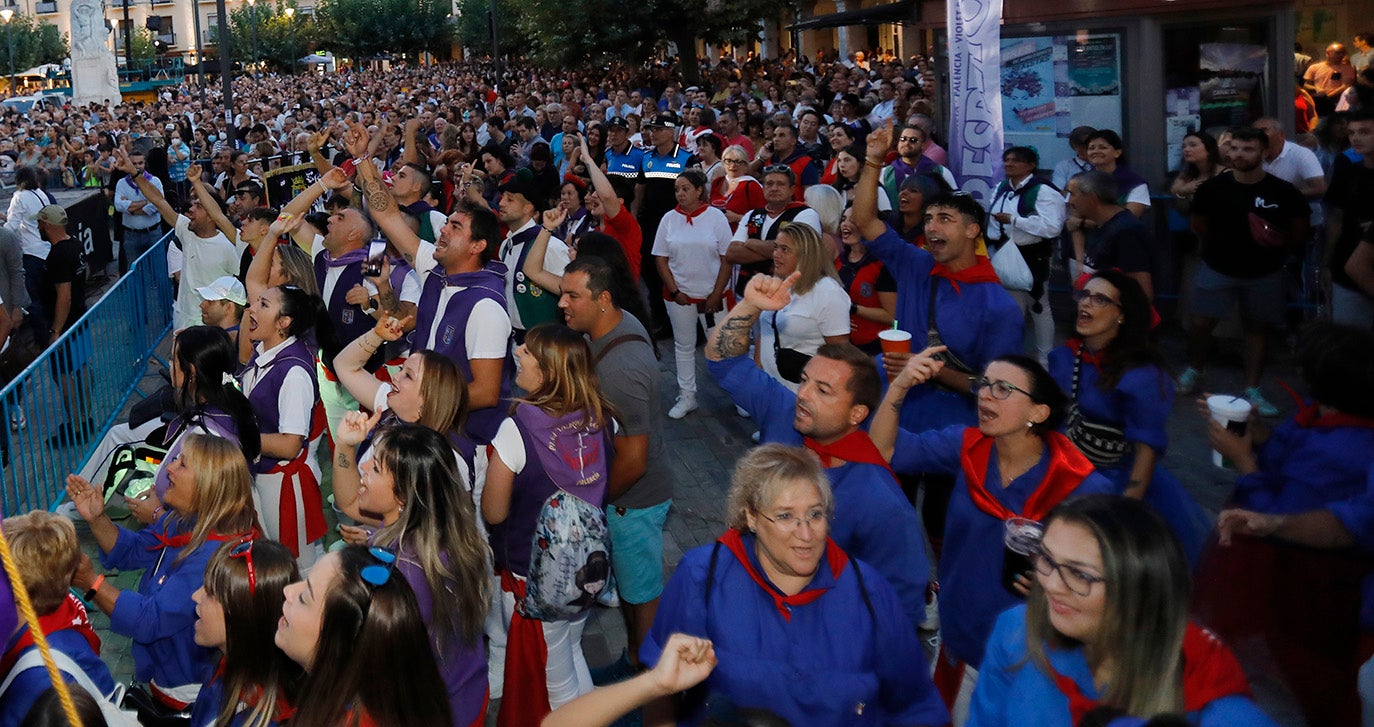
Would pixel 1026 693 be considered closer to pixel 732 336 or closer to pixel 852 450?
pixel 852 450

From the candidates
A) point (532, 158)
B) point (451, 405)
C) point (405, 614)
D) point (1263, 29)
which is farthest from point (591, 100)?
point (405, 614)

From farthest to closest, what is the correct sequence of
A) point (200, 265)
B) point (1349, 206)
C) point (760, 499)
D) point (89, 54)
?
1. point (89, 54)
2. point (200, 265)
3. point (1349, 206)
4. point (760, 499)

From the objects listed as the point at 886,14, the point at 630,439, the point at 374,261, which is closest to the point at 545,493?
the point at 630,439

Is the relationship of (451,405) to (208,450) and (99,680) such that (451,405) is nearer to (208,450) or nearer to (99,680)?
(208,450)

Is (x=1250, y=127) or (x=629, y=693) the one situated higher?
(x=1250, y=127)

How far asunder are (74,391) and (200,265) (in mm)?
1285

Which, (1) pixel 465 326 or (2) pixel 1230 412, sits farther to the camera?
(1) pixel 465 326

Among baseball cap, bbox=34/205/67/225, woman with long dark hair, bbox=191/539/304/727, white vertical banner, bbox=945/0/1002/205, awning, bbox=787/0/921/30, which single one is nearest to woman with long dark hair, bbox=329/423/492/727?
woman with long dark hair, bbox=191/539/304/727

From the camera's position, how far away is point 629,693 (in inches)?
104

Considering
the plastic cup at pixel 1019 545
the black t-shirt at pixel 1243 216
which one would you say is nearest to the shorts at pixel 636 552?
the plastic cup at pixel 1019 545

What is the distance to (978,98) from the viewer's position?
8.36m

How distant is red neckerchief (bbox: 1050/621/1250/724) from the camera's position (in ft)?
8.46

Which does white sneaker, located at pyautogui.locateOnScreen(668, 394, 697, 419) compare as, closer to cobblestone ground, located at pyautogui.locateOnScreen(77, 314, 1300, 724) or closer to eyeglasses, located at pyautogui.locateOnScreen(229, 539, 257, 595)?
cobblestone ground, located at pyautogui.locateOnScreen(77, 314, 1300, 724)

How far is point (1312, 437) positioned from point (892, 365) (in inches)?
54.2
